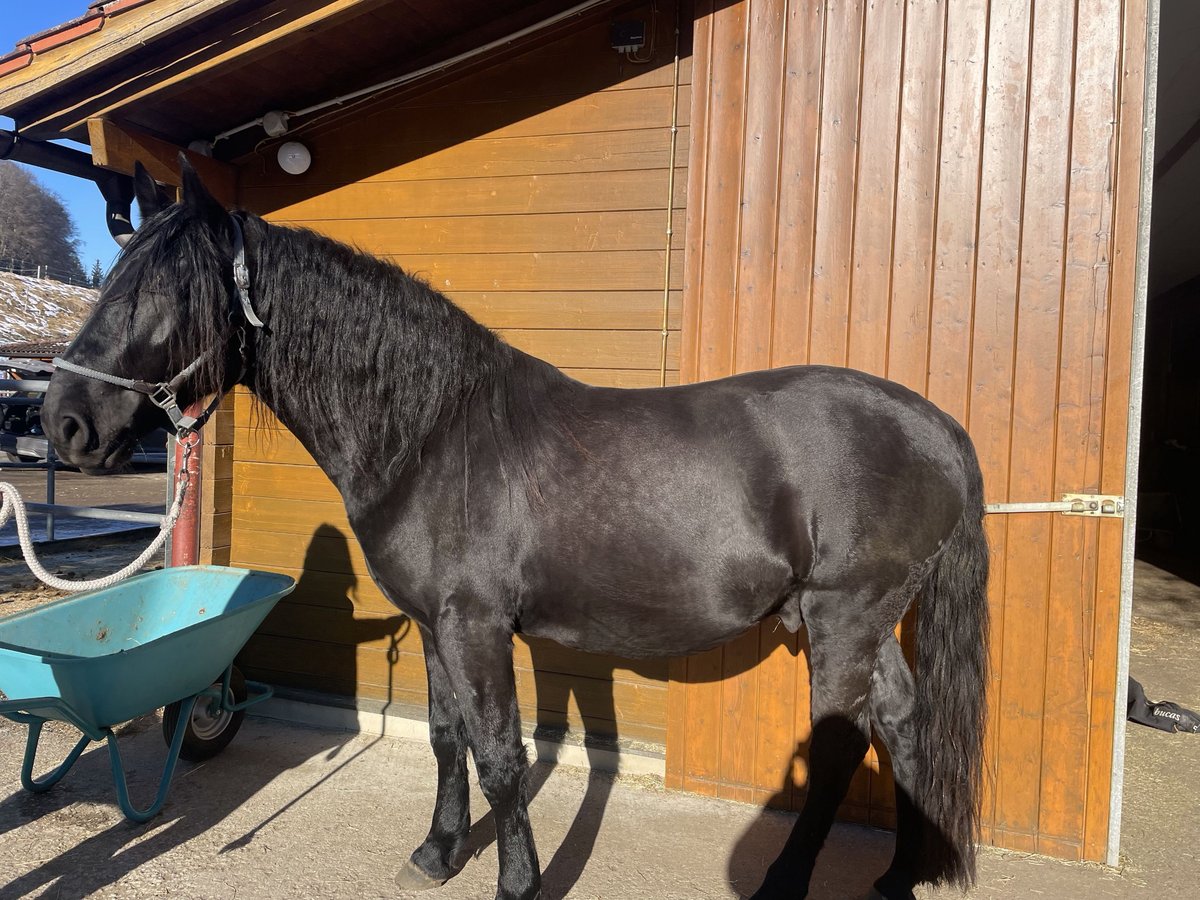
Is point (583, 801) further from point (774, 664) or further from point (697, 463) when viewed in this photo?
point (697, 463)

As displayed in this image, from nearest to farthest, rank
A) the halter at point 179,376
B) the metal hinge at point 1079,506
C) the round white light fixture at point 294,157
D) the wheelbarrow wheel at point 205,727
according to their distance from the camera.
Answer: the halter at point 179,376 → the metal hinge at point 1079,506 → the wheelbarrow wheel at point 205,727 → the round white light fixture at point 294,157

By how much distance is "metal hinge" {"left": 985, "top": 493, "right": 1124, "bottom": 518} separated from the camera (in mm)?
2492

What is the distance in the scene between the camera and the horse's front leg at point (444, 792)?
7.70ft

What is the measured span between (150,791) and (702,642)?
245 centimetres

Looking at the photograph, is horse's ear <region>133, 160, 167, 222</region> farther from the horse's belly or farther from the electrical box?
the electrical box

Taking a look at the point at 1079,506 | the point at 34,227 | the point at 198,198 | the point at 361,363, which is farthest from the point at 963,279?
the point at 34,227

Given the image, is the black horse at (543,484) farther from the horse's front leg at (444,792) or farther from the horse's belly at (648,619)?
the horse's front leg at (444,792)

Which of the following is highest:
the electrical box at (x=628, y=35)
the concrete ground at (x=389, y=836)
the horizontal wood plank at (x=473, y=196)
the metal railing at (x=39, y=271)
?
the metal railing at (x=39, y=271)

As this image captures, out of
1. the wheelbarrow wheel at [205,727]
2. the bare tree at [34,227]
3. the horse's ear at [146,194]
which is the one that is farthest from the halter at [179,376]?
the bare tree at [34,227]

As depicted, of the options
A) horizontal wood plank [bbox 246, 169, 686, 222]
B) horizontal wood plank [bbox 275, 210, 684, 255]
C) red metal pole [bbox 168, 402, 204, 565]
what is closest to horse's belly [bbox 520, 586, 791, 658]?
horizontal wood plank [bbox 275, 210, 684, 255]

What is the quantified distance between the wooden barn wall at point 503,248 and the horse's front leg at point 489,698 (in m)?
1.14

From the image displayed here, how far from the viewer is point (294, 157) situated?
345 cm

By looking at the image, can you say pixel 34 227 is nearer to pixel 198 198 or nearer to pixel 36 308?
pixel 36 308

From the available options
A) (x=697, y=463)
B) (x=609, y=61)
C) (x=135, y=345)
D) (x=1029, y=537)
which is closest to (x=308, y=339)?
(x=135, y=345)
